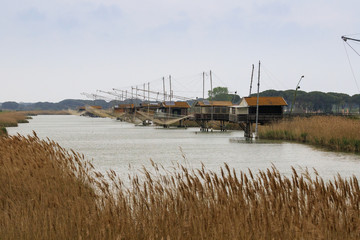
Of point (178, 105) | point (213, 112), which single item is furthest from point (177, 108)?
point (213, 112)

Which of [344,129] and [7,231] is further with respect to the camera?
[344,129]

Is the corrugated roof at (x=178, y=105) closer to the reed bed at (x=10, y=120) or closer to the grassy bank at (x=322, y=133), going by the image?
the reed bed at (x=10, y=120)

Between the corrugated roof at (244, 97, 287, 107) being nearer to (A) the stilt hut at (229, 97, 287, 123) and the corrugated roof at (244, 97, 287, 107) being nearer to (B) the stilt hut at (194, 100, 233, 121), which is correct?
(A) the stilt hut at (229, 97, 287, 123)

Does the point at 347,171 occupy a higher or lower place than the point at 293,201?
lower

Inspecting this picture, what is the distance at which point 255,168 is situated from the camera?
1088 inches

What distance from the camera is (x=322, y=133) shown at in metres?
43.0

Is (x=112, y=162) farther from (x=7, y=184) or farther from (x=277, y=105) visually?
(x=277, y=105)

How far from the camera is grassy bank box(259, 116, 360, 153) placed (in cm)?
3784

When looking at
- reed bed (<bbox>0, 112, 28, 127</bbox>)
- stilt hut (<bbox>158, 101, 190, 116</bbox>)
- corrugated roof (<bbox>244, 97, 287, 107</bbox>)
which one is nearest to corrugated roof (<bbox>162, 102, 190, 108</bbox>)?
stilt hut (<bbox>158, 101, 190, 116</bbox>)

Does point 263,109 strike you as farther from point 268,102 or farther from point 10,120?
point 10,120

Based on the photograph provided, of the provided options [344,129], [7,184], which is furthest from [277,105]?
[7,184]

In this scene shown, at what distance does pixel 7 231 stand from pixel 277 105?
5566 cm

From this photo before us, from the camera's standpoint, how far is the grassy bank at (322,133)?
37844mm

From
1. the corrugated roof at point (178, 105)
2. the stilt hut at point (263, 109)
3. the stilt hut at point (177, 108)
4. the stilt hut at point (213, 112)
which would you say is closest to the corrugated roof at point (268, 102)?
the stilt hut at point (263, 109)
